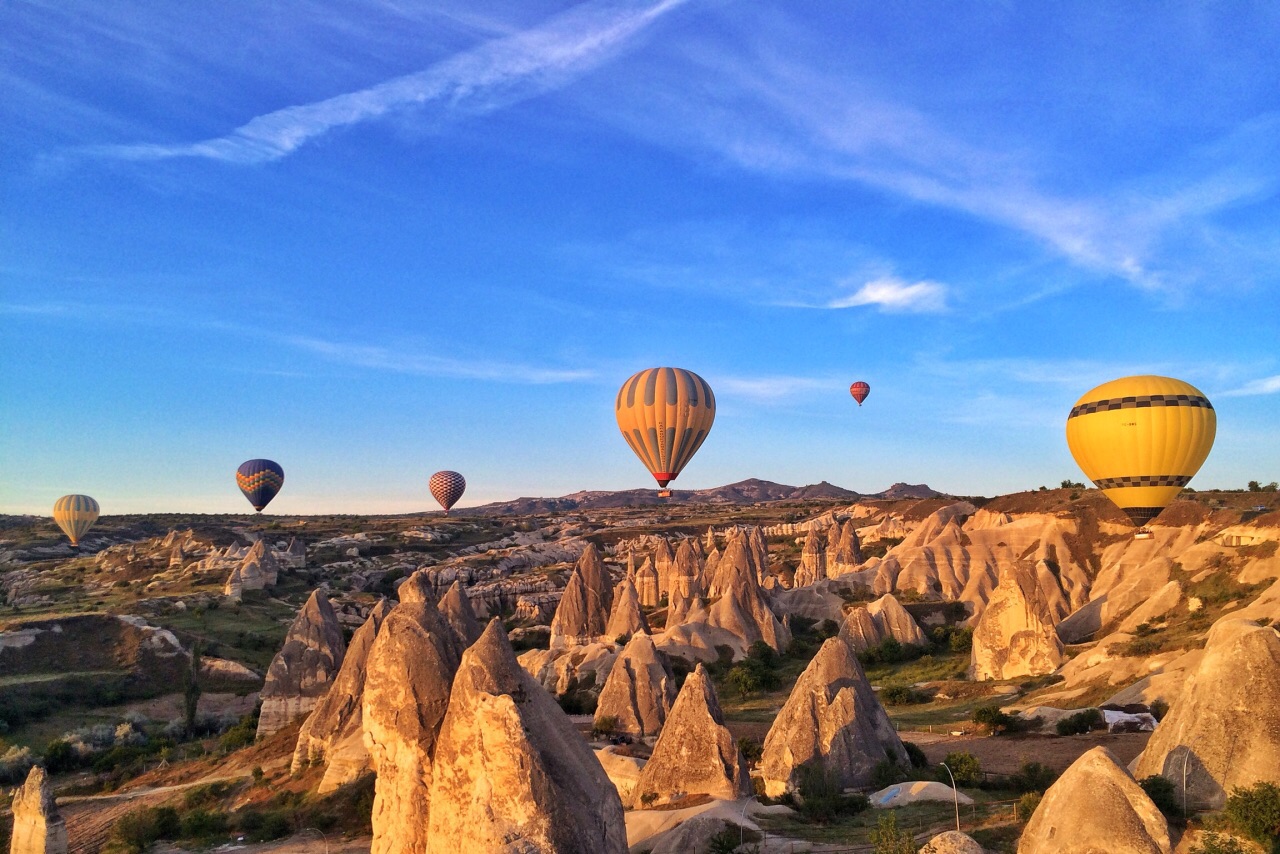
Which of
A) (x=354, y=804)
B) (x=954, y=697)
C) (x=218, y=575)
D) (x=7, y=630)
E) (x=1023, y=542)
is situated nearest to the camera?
(x=354, y=804)

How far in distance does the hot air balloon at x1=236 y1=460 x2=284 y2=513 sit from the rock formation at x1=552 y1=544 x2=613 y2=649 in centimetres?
6374

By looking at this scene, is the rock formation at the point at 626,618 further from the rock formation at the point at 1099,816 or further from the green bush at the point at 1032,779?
the rock formation at the point at 1099,816

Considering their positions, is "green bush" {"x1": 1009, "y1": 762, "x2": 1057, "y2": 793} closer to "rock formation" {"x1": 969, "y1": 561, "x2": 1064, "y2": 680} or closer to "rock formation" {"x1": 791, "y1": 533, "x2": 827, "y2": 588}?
"rock formation" {"x1": 969, "y1": 561, "x2": 1064, "y2": 680}

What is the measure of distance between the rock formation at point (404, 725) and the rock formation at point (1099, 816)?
9.92 meters

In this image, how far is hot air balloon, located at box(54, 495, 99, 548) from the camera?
100375 millimetres

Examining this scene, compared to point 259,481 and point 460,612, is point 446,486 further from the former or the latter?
point 460,612

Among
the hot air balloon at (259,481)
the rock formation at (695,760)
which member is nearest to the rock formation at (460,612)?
the rock formation at (695,760)

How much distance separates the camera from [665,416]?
2067 inches

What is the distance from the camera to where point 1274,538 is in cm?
4122

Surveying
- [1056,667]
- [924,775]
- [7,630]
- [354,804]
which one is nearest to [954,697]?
[1056,667]

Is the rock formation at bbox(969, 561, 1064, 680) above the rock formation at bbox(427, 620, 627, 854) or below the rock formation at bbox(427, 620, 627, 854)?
below

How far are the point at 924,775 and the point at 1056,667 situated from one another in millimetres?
18653

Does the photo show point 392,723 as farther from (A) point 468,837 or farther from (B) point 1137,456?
(B) point 1137,456

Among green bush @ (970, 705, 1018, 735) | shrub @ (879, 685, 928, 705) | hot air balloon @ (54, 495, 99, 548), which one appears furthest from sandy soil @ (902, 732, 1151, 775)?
hot air balloon @ (54, 495, 99, 548)
